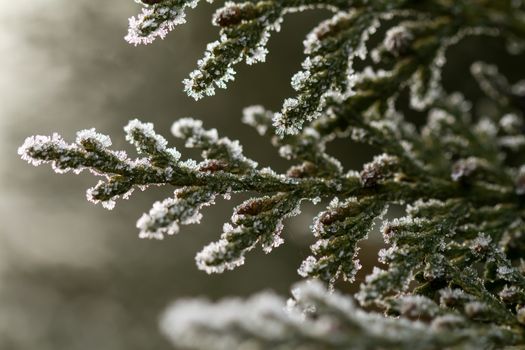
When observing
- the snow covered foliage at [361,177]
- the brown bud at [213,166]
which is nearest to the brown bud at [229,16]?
the snow covered foliage at [361,177]

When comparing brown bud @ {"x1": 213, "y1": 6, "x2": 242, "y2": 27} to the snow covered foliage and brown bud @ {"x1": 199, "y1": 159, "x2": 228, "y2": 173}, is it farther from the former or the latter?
brown bud @ {"x1": 199, "y1": 159, "x2": 228, "y2": 173}

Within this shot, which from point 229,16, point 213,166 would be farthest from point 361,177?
point 229,16

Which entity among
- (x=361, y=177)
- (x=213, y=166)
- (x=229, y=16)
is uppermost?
(x=229, y=16)

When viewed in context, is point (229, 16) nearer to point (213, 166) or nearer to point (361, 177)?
point (213, 166)

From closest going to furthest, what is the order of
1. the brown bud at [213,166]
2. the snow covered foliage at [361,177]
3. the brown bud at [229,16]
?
1. the snow covered foliage at [361,177]
2. the brown bud at [229,16]
3. the brown bud at [213,166]

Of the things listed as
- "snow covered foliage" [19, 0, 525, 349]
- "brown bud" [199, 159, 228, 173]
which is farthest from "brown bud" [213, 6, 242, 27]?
"brown bud" [199, 159, 228, 173]

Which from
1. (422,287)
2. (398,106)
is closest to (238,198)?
(398,106)

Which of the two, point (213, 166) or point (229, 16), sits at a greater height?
point (229, 16)

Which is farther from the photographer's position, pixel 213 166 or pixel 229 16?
pixel 213 166

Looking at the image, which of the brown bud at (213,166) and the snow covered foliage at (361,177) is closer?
the snow covered foliage at (361,177)

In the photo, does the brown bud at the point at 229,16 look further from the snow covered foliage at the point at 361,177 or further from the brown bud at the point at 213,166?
the brown bud at the point at 213,166
